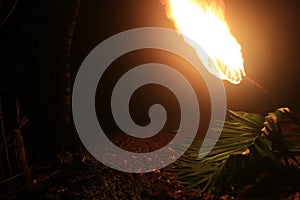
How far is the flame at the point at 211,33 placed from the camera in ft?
13.3

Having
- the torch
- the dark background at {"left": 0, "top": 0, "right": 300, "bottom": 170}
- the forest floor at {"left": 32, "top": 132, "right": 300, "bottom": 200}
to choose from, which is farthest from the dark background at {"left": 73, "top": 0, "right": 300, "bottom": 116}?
the forest floor at {"left": 32, "top": 132, "right": 300, "bottom": 200}

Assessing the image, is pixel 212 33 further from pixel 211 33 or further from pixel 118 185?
pixel 118 185

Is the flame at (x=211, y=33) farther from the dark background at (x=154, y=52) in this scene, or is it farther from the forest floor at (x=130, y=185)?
the dark background at (x=154, y=52)

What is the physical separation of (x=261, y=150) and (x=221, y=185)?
568 mm

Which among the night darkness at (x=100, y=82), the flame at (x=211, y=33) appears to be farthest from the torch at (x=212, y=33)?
the night darkness at (x=100, y=82)

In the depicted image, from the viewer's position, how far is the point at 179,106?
5.97 metres

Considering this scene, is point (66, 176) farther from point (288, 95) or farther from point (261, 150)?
point (288, 95)

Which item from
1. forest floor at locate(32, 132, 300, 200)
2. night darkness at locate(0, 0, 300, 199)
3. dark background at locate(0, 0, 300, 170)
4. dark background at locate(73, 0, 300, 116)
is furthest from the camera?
dark background at locate(73, 0, 300, 116)

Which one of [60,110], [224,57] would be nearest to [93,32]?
[60,110]

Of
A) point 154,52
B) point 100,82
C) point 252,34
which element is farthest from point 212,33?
point 100,82

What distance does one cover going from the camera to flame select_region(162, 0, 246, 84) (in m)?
4.05

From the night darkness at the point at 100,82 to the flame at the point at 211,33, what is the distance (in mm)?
1167

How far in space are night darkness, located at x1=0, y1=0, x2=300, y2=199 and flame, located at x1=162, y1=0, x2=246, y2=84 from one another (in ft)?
3.83

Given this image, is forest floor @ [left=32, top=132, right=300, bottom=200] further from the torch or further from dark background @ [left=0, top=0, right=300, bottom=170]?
dark background @ [left=0, top=0, right=300, bottom=170]
